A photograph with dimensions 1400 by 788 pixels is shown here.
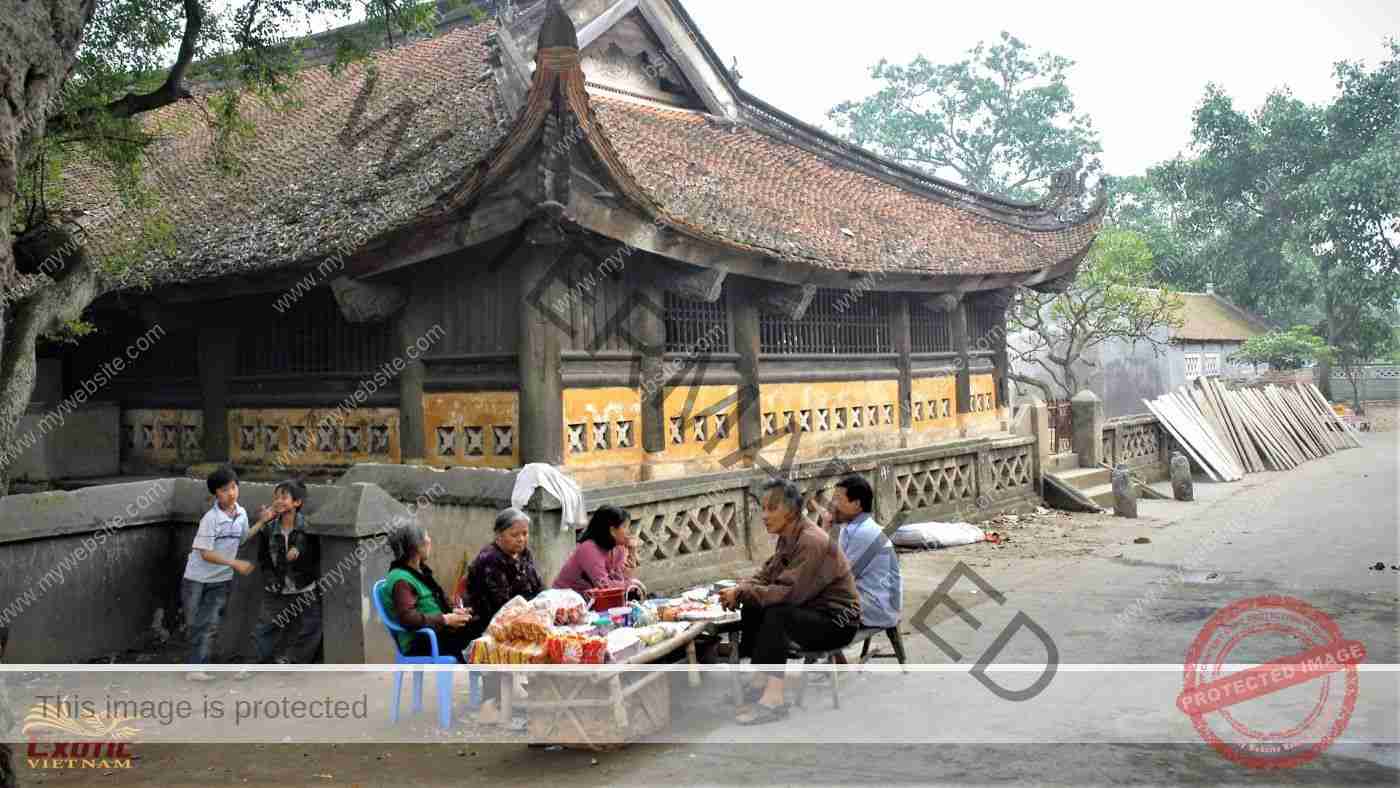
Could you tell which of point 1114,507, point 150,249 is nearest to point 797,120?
point 1114,507

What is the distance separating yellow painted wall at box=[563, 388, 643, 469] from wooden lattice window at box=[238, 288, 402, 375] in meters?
1.99

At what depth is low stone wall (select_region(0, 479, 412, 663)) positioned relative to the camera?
7695mm

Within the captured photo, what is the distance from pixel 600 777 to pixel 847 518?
244 centimetres

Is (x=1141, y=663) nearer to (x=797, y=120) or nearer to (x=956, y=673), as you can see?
(x=956, y=673)

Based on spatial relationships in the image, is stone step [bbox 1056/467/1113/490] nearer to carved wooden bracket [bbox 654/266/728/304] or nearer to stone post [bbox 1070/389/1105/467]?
stone post [bbox 1070/389/1105/467]

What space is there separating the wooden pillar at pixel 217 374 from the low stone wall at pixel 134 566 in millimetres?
3057

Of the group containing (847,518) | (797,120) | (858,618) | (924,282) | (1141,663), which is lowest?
(1141,663)

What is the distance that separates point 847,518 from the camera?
23.7 feet

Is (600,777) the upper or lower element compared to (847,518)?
lower

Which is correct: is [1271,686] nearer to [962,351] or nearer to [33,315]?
[33,315]

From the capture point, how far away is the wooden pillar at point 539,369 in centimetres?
945

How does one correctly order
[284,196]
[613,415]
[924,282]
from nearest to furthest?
[613,415] → [284,196] → [924,282]

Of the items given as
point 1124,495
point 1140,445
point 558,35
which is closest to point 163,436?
point 558,35

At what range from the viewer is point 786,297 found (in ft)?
40.1
